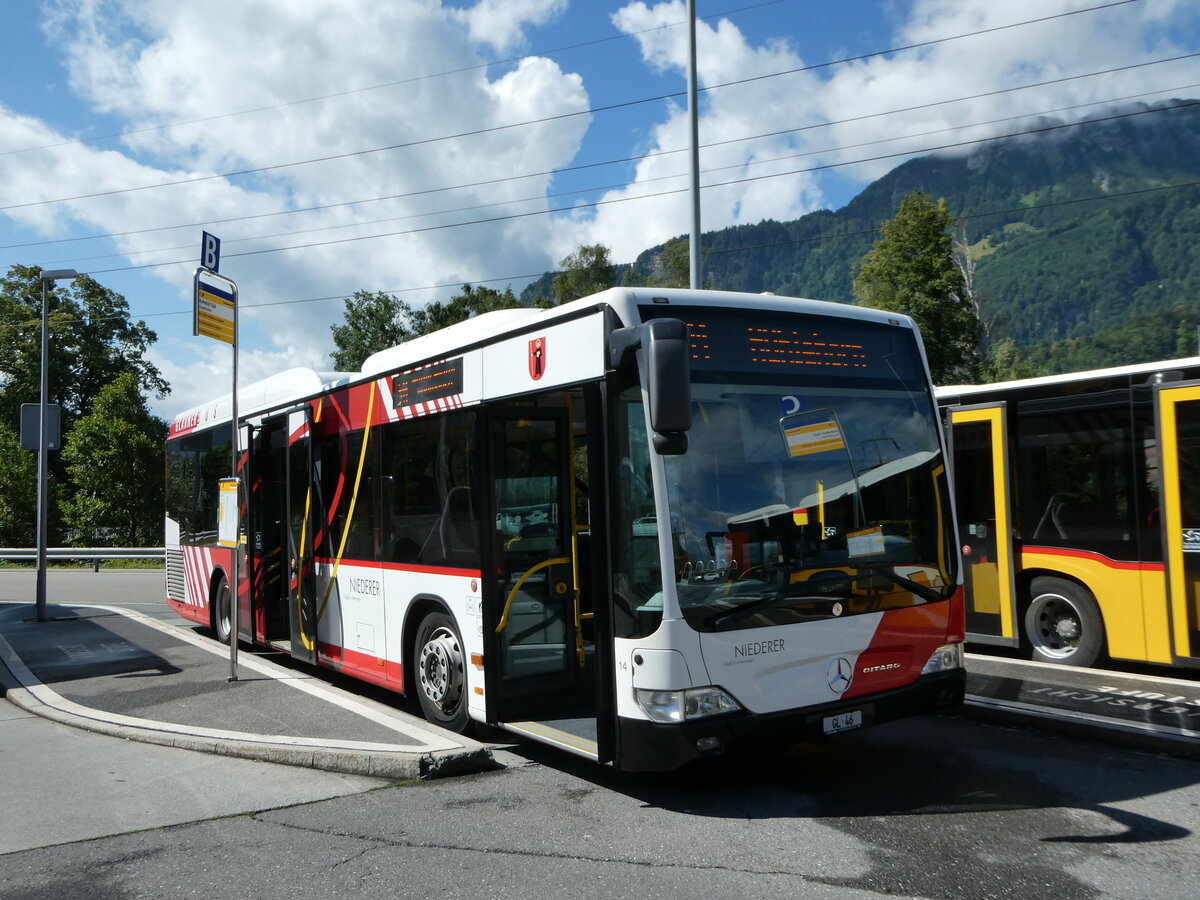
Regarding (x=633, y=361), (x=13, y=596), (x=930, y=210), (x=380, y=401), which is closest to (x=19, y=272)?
(x=13, y=596)

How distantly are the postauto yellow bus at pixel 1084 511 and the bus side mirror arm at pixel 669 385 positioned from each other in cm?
584

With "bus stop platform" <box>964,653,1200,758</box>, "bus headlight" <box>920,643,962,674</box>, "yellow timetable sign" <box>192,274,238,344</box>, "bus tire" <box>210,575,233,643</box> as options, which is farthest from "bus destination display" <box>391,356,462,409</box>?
"bus tire" <box>210,575,233,643</box>

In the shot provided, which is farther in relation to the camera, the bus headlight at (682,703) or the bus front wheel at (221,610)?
the bus front wheel at (221,610)

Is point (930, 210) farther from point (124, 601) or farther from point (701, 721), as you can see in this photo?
point (701, 721)

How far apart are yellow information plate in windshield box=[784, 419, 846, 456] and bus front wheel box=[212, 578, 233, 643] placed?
8.77 meters

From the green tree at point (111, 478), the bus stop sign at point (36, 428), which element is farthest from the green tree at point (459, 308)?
the bus stop sign at point (36, 428)

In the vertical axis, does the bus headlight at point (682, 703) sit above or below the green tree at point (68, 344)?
below

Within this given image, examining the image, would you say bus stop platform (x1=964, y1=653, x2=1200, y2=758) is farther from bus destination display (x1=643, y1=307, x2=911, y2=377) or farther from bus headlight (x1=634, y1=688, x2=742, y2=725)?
bus headlight (x1=634, y1=688, x2=742, y2=725)

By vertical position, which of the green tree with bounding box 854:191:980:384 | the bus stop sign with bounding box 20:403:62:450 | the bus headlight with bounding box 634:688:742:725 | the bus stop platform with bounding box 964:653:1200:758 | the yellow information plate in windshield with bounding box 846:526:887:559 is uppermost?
the green tree with bounding box 854:191:980:384

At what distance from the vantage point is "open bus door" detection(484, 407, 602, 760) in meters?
6.56

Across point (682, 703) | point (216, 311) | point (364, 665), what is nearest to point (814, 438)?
point (682, 703)

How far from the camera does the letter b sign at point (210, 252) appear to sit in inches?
382

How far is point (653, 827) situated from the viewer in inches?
203

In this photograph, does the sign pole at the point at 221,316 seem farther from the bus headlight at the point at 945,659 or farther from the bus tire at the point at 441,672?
the bus headlight at the point at 945,659
